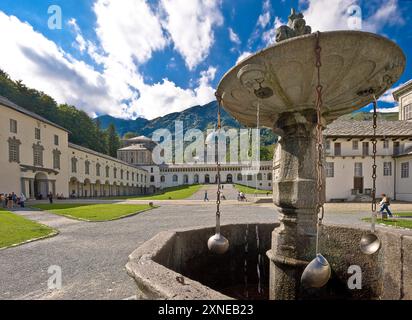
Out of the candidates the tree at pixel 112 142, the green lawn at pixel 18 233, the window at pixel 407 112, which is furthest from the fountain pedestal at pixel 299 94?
the tree at pixel 112 142

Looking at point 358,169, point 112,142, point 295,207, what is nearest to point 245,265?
point 295,207

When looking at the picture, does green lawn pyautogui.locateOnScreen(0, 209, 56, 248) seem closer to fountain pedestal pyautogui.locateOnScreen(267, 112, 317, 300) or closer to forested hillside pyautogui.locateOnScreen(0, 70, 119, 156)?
fountain pedestal pyautogui.locateOnScreen(267, 112, 317, 300)

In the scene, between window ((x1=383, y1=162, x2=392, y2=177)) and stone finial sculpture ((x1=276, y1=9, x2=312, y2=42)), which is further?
window ((x1=383, y1=162, x2=392, y2=177))

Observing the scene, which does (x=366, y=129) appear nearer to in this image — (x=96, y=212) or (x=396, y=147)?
(x=396, y=147)

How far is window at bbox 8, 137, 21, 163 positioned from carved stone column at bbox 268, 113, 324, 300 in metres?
36.7

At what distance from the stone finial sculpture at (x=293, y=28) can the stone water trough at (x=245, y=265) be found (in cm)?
313

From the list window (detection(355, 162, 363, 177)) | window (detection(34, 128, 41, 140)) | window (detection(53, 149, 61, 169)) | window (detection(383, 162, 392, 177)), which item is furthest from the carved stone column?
window (detection(53, 149, 61, 169))

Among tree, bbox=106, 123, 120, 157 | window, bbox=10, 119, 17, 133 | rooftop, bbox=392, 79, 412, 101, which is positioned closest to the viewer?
window, bbox=10, 119, 17, 133

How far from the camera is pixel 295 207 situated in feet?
11.0

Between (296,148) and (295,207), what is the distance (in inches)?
34.6

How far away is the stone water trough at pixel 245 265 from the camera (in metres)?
2.06

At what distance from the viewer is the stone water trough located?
2.06 meters

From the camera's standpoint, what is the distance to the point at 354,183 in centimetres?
3006
